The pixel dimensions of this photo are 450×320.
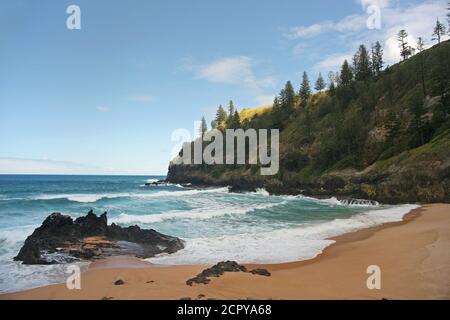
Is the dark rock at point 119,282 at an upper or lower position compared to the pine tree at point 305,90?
lower

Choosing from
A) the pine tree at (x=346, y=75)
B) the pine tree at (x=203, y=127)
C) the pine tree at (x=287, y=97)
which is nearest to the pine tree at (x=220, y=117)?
the pine tree at (x=203, y=127)

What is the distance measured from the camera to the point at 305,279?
36.4 feet

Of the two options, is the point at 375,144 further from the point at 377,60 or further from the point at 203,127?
the point at 203,127

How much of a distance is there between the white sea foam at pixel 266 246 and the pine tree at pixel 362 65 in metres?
75.3

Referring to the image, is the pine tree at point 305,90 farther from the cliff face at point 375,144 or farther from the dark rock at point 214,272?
the dark rock at point 214,272

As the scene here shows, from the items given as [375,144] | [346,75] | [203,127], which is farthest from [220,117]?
[375,144]

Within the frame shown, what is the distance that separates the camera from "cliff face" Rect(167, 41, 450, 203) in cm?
3891

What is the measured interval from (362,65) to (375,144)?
138 ft

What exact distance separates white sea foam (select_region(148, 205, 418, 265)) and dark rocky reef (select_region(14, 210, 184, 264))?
1387 millimetres

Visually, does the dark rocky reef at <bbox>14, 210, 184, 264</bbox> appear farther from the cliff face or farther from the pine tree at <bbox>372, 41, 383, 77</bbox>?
the pine tree at <bbox>372, 41, 383, 77</bbox>

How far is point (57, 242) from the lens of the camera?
1631 cm

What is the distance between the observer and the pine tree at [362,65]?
89812 millimetres
